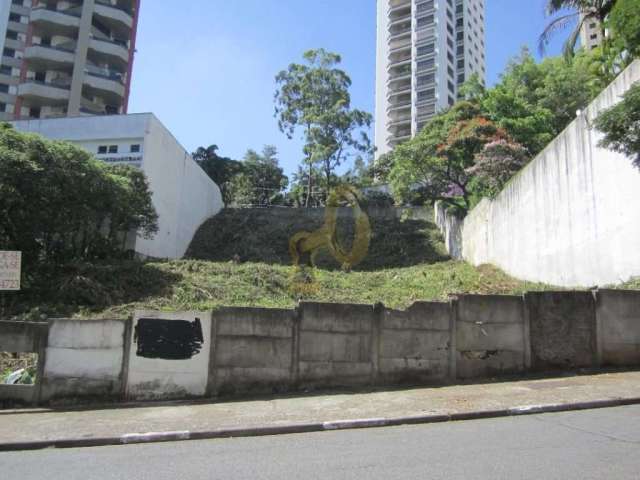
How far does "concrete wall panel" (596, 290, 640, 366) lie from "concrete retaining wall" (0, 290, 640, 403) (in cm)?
2

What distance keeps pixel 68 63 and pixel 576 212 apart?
43.1 meters

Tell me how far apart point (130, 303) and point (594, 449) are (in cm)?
1194

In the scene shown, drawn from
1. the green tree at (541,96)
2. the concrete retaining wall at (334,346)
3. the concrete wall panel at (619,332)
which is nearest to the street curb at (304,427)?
the concrete retaining wall at (334,346)

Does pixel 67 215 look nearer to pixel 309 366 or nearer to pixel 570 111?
pixel 309 366

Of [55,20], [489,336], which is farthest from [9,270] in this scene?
[55,20]

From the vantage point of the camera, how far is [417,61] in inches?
2653

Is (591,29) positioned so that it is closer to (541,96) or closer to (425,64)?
(541,96)

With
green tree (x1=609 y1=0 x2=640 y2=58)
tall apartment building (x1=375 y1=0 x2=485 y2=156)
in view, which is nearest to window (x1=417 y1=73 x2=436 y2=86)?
tall apartment building (x1=375 y1=0 x2=485 y2=156)

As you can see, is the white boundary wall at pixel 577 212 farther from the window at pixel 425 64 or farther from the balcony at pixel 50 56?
the window at pixel 425 64

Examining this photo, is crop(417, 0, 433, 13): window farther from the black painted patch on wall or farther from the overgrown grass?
the black painted patch on wall

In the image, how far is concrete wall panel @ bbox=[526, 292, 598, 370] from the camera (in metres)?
9.12

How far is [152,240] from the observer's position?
2159cm

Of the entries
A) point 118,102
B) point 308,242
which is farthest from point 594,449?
point 118,102

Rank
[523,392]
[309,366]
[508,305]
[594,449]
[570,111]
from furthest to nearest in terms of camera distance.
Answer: [570,111]
[508,305]
[309,366]
[523,392]
[594,449]
